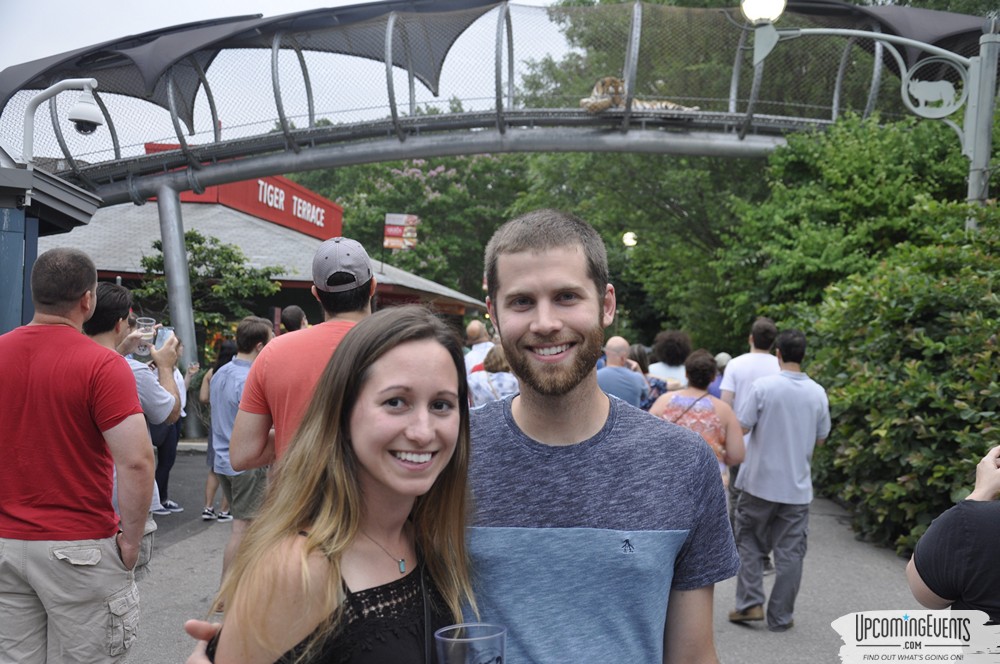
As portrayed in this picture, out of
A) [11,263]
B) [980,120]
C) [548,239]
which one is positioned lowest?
[11,263]

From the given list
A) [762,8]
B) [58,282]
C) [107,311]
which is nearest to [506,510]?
[58,282]

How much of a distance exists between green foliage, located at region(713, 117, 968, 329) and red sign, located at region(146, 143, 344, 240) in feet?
43.0

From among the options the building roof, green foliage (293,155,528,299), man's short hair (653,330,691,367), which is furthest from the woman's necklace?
green foliage (293,155,528,299)

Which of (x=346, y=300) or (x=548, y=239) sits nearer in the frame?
(x=548, y=239)

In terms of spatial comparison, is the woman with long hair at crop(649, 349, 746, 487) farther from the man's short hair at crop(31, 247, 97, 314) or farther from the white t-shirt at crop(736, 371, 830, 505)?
the man's short hair at crop(31, 247, 97, 314)

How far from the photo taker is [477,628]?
1576 mm

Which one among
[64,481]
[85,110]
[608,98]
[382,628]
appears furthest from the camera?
[608,98]

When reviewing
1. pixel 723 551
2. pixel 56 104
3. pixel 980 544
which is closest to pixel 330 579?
pixel 723 551

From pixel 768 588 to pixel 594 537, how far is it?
587cm

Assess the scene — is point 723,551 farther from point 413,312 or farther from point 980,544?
point 980,544

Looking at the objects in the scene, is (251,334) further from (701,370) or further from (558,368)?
(558,368)

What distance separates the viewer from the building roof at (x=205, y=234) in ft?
62.7

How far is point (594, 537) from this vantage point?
1852 millimetres

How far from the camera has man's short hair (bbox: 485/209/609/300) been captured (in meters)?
2.02
